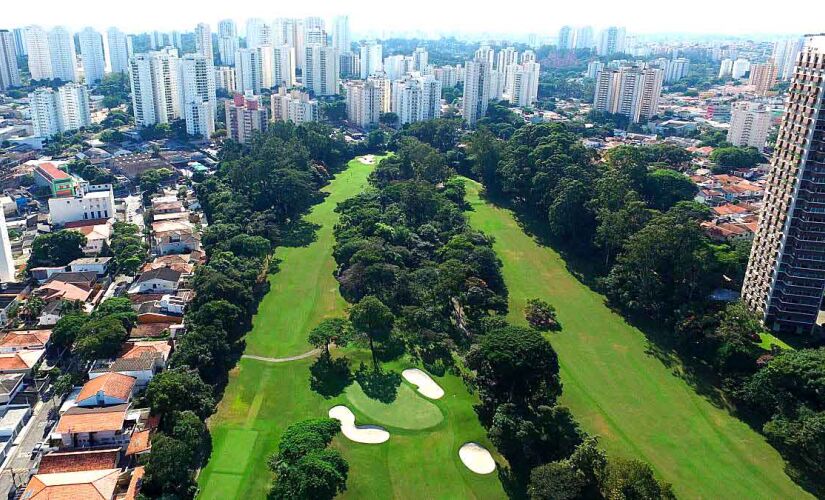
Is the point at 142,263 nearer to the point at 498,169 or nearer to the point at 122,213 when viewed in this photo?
the point at 122,213

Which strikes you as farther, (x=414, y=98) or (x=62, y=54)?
(x=62, y=54)

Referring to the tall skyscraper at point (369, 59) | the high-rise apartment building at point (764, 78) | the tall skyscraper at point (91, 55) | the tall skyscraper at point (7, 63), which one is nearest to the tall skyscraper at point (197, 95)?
the tall skyscraper at point (7, 63)

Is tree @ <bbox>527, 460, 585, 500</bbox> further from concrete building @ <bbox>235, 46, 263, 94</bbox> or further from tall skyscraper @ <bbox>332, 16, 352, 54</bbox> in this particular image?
tall skyscraper @ <bbox>332, 16, 352, 54</bbox>

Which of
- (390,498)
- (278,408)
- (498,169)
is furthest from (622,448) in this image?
(498,169)

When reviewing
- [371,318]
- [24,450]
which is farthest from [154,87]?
[24,450]

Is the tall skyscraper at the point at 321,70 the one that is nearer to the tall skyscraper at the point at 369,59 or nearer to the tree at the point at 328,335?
the tall skyscraper at the point at 369,59

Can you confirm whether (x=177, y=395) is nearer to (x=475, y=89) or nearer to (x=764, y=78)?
(x=475, y=89)
